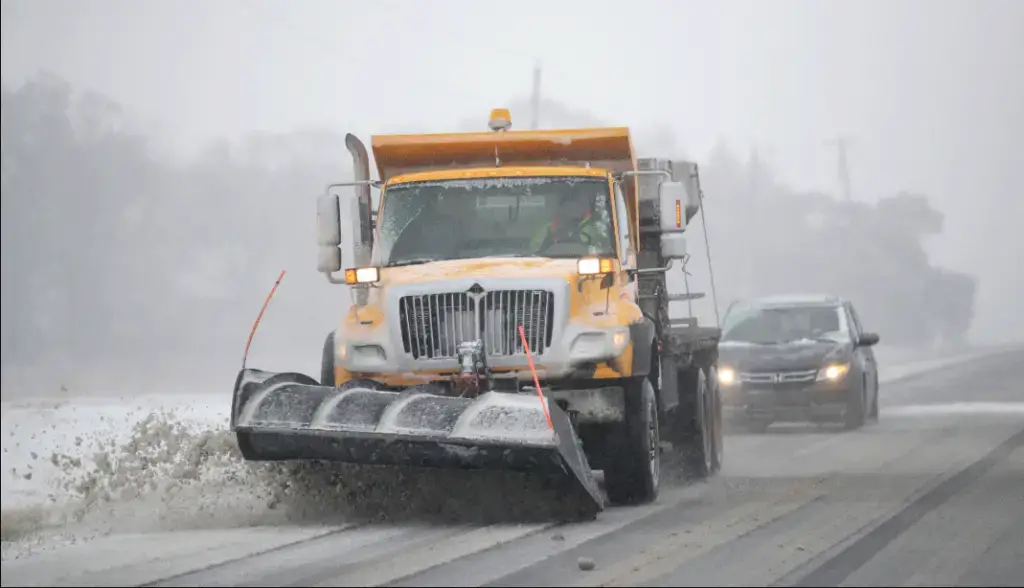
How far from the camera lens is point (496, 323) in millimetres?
11078

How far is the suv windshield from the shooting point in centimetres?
2134

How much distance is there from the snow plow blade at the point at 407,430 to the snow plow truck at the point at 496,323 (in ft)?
0.04

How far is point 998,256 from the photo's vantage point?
100562 mm

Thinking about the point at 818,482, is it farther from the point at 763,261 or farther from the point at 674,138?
the point at 674,138

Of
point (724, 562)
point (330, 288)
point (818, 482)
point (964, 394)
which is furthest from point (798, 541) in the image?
point (330, 288)

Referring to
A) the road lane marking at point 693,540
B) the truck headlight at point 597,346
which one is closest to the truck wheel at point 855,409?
the road lane marking at point 693,540

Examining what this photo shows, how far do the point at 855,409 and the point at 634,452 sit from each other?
32.0ft

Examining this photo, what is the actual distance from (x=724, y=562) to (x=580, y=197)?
4252 millimetres

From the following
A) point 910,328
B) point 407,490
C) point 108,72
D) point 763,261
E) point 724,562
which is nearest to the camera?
point 724,562

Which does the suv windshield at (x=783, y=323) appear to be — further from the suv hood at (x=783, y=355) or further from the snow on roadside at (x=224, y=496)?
the snow on roadside at (x=224, y=496)

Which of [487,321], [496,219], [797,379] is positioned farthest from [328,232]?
[797,379]

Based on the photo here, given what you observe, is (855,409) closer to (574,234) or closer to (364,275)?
(574,234)

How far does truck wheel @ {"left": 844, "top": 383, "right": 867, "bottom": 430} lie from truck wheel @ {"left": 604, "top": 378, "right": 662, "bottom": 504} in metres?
9.30

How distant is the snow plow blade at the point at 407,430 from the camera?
9.80 meters
